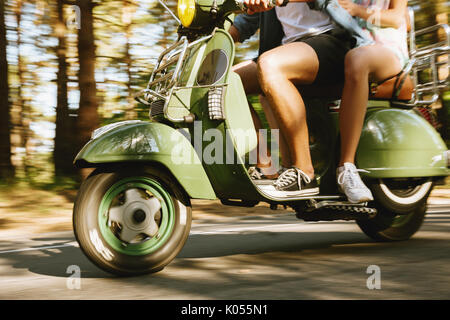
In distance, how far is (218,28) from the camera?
359 cm

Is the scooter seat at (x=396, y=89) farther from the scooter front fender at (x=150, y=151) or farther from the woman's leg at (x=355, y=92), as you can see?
the scooter front fender at (x=150, y=151)

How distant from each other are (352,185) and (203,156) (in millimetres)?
1007

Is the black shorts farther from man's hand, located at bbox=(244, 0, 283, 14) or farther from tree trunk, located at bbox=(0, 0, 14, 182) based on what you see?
tree trunk, located at bbox=(0, 0, 14, 182)

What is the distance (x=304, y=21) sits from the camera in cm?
389

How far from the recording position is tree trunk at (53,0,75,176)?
32.7 feet

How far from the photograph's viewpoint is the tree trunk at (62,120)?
9.95 m

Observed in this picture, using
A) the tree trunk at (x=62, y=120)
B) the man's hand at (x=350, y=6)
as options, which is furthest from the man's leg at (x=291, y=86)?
the tree trunk at (x=62, y=120)

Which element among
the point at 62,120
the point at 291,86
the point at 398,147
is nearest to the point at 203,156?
the point at 291,86

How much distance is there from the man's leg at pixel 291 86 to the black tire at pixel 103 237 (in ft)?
2.68

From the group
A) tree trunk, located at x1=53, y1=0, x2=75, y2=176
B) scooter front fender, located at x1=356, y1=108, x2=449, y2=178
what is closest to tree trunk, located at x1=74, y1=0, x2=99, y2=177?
tree trunk, located at x1=53, y1=0, x2=75, y2=176

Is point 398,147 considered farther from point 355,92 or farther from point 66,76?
point 66,76

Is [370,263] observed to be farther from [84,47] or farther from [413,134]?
[84,47]
